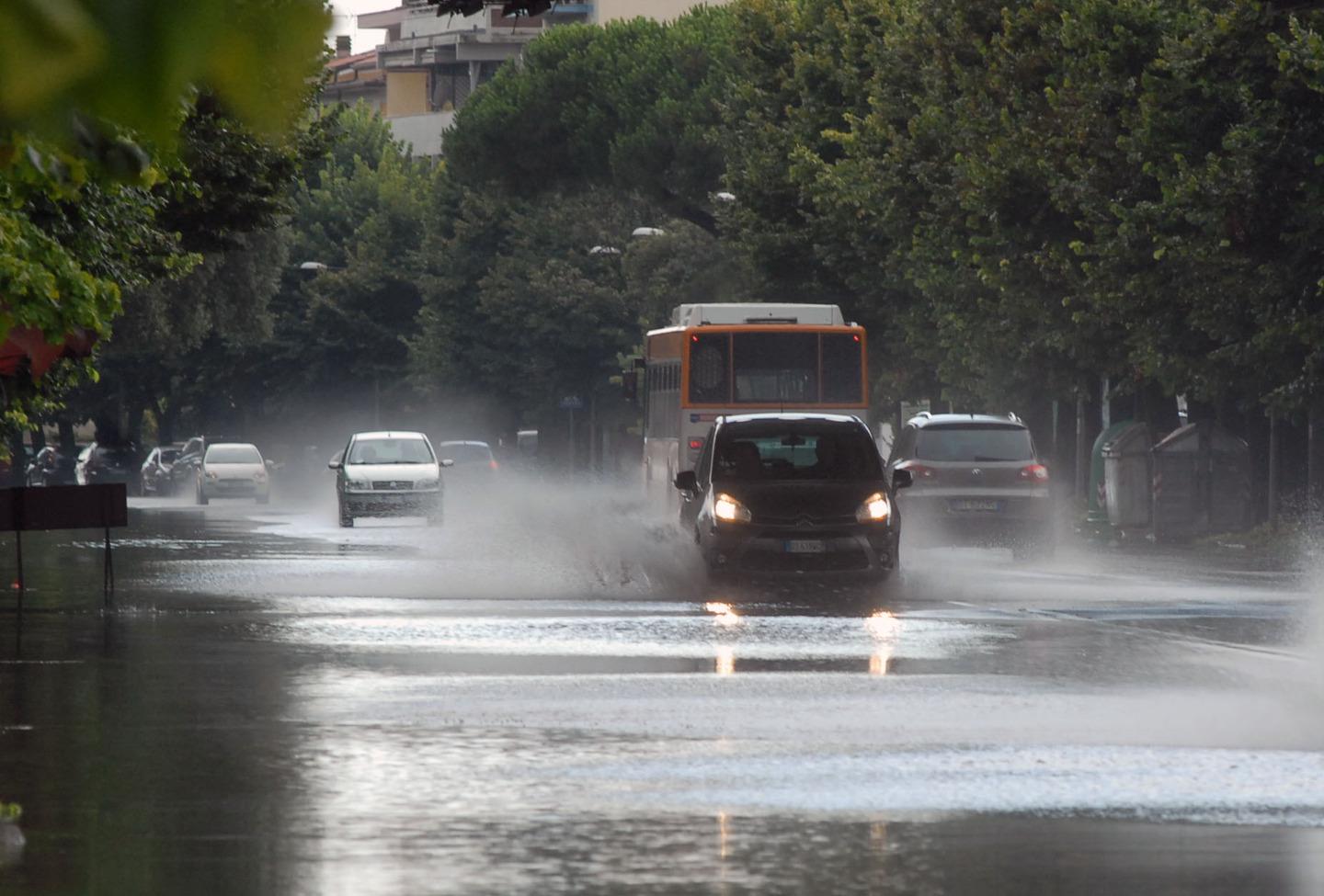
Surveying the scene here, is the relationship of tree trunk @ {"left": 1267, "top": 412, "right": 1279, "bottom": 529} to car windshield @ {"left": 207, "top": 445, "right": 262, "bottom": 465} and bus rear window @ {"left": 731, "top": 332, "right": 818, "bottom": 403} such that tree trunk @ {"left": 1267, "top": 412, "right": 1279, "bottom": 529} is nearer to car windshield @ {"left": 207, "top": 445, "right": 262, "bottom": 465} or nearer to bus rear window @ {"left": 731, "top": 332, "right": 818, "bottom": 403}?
bus rear window @ {"left": 731, "top": 332, "right": 818, "bottom": 403}

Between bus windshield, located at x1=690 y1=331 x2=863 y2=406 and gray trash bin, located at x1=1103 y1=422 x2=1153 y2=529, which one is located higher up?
bus windshield, located at x1=690 y1=331 x2=863 y2=406

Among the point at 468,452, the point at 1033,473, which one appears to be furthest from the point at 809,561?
the point at 468,452

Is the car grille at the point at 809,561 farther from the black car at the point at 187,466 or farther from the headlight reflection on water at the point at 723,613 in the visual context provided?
the black car at the point at 187,466

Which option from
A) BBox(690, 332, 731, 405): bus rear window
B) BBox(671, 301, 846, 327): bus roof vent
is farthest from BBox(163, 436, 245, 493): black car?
BBox(690, 332, 731, 405): bus rear window

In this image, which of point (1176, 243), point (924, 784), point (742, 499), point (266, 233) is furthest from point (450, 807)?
point (266, 233)

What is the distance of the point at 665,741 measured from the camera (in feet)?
36.7

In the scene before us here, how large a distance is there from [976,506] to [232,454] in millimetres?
32340

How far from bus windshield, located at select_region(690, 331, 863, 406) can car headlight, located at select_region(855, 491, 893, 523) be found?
11.3 m

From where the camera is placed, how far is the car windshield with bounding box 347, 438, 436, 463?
4303 cm

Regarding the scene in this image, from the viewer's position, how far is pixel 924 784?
380 inches

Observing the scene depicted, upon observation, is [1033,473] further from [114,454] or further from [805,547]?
[114,454]

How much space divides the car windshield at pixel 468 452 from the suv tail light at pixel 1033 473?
3197cm

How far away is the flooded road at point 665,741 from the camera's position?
25.2ft

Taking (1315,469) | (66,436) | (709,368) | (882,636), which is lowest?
(882,636)
